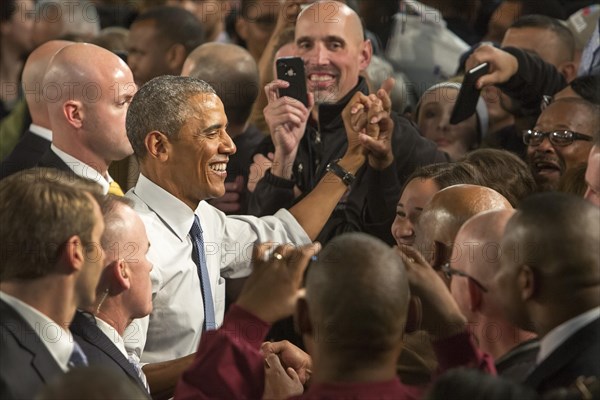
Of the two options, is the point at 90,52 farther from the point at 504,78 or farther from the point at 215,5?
the point at 215,5

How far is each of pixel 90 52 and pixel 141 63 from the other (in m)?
1.39

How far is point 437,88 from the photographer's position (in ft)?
17.0

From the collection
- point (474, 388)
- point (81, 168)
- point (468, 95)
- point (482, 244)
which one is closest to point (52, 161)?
point (81, 168)

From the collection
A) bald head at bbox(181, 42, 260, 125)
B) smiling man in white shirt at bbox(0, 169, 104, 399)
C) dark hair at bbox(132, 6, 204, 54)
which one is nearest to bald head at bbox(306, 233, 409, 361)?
smiling man in white shirt at bbox(0, 169, 104, 399)

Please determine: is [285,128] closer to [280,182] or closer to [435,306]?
[280,182]

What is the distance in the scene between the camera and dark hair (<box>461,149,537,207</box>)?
389 centimetres

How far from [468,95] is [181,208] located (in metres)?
1.46

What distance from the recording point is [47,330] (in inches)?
106

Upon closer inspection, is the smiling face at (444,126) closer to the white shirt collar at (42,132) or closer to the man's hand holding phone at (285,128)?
the man's hand holding phone at (285,128)

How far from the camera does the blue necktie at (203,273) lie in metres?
3.63

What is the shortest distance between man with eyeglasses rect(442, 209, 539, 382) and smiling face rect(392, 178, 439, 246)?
2.42ft

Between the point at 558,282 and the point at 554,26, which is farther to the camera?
the point at 554,26

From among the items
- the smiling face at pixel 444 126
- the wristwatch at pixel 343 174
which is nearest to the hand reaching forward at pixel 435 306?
the wristwatch at pixel 343 174

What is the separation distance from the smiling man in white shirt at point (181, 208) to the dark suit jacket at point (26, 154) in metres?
0.83
